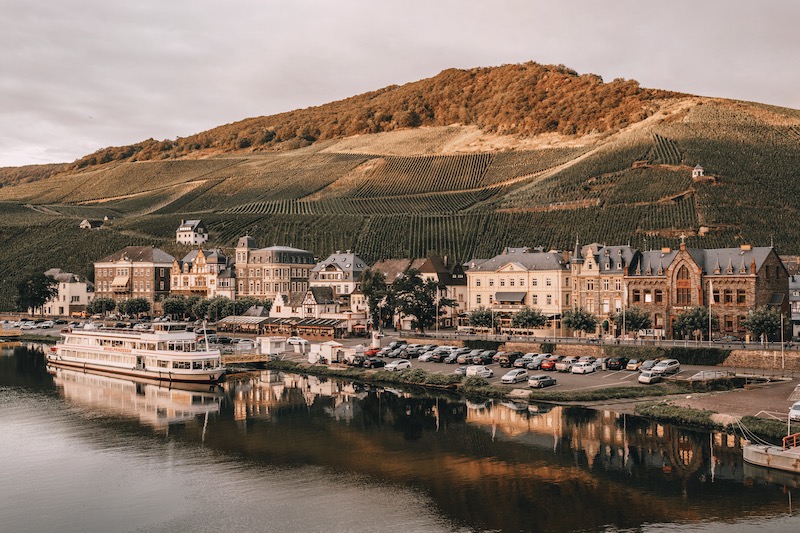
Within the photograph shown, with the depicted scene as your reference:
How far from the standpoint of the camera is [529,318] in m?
85.3

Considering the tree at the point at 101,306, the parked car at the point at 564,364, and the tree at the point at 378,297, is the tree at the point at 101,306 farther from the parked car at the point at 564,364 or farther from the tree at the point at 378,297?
Result: the parked car at the point at 564,364

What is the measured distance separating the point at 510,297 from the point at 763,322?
104 feet

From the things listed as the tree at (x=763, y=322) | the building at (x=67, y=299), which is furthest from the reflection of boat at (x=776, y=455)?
the building at (x=67, y=299)

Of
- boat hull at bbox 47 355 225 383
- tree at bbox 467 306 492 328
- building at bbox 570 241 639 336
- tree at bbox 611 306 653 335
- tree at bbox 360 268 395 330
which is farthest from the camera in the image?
tree at bbox 360 268 395 330

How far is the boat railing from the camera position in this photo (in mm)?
39531

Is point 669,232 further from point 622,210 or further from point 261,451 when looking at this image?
point 261,451

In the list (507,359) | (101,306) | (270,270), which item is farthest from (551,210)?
(101,306)

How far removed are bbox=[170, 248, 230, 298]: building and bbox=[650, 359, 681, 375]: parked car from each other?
80.7 metres

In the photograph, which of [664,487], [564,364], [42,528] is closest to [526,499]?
[664,487]

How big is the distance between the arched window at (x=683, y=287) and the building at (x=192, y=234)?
108108 mm

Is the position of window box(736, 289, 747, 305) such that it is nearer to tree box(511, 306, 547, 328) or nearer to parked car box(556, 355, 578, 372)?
parked car box(556, 355, 578, 372)

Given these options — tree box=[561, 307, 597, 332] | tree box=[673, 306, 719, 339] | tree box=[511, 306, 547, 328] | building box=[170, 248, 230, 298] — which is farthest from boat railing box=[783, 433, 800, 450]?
building box=[170, 248, 230, 298]

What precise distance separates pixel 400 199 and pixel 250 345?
3862 inches

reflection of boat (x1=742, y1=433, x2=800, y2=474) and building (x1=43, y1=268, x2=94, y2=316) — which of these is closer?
reflection of boat (x1=742, y1=433, x2=800, y2=474)
